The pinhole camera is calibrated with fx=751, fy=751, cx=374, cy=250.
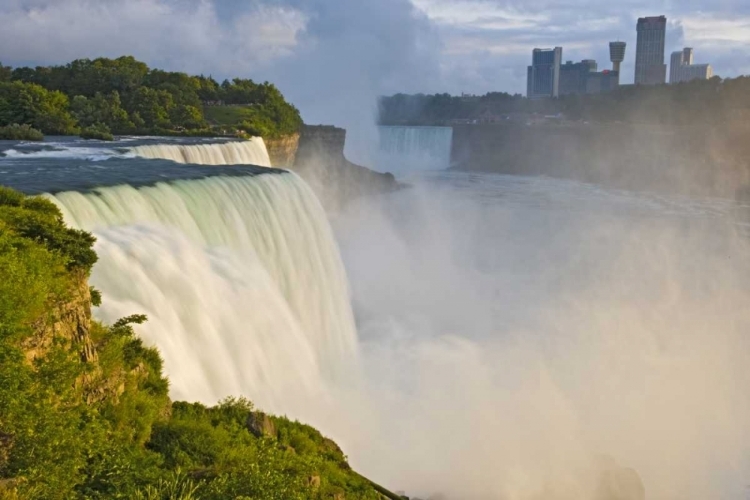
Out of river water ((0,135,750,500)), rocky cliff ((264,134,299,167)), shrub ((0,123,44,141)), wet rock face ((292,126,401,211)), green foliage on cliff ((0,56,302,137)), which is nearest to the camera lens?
river water ((0,135,750,500))

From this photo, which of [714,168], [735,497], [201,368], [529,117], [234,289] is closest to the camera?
[201,368]

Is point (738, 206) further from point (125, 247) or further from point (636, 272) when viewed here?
point (125, 247)

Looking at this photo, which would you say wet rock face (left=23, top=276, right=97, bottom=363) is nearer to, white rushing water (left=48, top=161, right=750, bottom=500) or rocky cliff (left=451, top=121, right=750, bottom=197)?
white rushing water (left=48, top=161, right=750, bottom=500)

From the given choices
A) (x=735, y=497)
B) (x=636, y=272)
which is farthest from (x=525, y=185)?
(x=735, y=497)

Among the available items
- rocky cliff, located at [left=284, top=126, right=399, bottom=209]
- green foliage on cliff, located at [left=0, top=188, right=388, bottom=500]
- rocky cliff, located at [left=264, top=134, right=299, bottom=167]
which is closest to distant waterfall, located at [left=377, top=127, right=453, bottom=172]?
rocky cliff, located at [left=284, top=126, right=399, bottom=209]

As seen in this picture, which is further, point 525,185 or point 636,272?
point 525,185

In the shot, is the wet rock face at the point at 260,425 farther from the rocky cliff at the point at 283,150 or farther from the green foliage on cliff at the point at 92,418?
the rocky cliff at the point at 283,150
